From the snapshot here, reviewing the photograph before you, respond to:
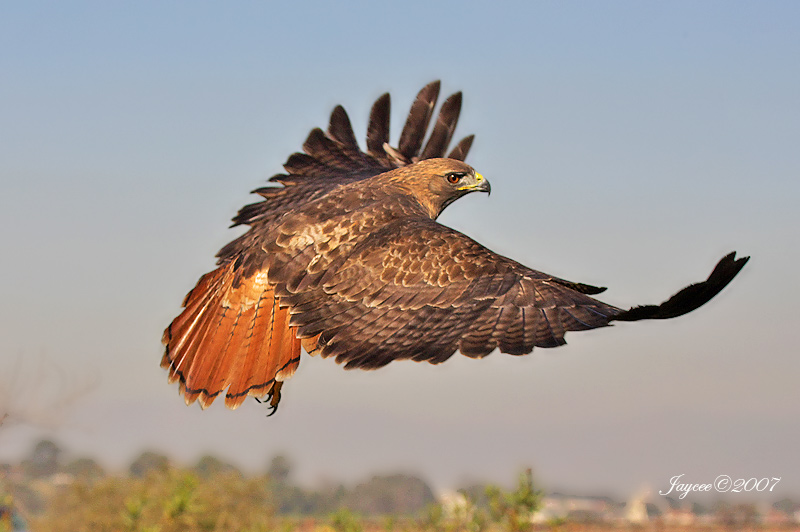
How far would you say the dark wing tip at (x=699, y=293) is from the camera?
15.7 ft

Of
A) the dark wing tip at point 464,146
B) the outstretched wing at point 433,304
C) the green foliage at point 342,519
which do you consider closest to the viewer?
the outstretched wing at point 433,304

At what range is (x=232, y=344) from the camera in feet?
20.6

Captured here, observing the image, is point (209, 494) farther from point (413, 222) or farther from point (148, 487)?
point (413, 222)

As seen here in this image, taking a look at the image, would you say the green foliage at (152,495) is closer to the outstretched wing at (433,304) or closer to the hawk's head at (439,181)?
the hawk's head at (439,181)

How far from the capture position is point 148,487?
2888cm

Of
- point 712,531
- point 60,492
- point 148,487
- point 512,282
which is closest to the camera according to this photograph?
point 512,282

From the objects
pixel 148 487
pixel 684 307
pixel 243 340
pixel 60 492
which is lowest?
pixel 60 492

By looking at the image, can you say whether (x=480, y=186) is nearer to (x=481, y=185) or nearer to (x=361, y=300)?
(x=481, y=185)

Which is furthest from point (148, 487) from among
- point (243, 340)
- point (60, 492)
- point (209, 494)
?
point (243, 340)

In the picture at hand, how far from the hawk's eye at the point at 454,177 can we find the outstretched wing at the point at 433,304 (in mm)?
1550

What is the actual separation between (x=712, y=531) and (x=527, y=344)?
58.8 meters

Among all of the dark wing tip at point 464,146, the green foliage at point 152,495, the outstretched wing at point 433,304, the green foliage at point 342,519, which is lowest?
the green foliage at point 152,495

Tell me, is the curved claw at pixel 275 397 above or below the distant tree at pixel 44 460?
above

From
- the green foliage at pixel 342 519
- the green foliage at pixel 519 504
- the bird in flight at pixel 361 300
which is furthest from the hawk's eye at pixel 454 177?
the green foliage at pixel 342 519
